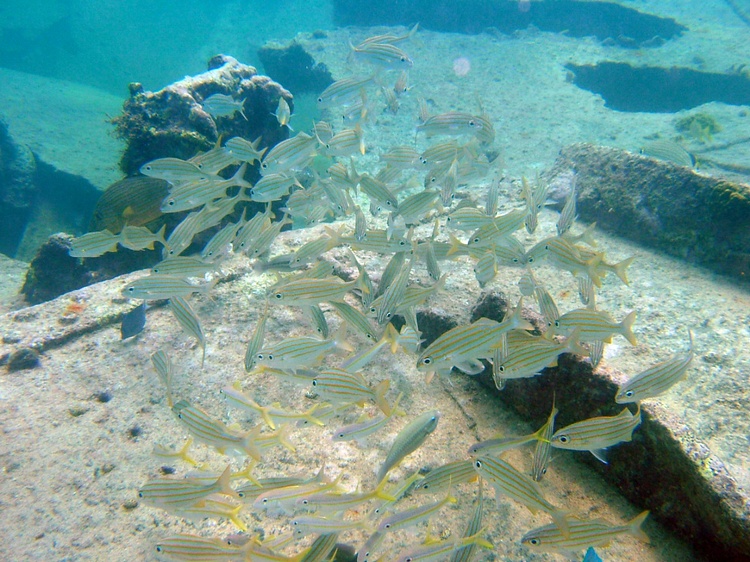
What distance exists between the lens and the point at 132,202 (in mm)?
5383

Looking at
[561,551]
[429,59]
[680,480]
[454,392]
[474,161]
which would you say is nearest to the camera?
[561,551]

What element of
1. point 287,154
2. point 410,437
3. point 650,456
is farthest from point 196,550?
point 287,154

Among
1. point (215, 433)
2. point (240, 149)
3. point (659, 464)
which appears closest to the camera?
point (215, 433)

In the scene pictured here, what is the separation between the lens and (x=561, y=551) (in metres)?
2.11

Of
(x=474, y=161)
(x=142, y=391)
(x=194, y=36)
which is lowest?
(x=142, y=391)

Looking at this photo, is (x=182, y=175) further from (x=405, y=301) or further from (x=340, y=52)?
(x=340, y=52)

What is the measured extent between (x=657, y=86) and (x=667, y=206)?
12234 mm

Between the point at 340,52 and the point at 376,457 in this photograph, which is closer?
the point at 376,457

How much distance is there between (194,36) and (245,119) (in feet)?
101

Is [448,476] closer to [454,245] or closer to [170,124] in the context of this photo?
[454,245]

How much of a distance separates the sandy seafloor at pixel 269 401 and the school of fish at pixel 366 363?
16 centimetres

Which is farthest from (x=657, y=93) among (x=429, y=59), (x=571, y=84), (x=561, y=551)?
(x=561, y=551)

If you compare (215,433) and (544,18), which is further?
(544,18)

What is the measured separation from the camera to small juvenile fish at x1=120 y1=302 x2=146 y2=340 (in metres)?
4.05
